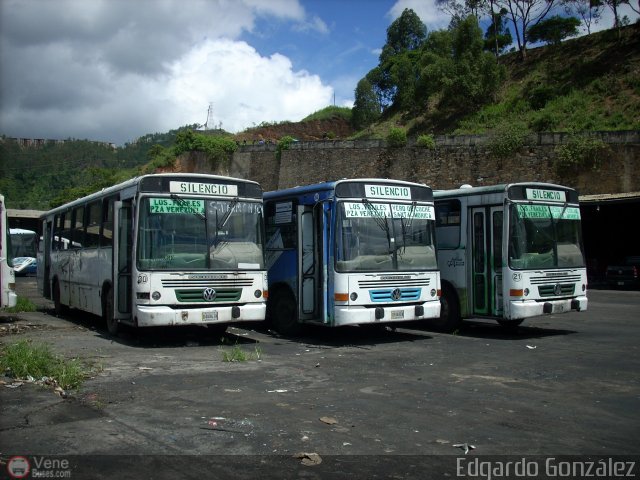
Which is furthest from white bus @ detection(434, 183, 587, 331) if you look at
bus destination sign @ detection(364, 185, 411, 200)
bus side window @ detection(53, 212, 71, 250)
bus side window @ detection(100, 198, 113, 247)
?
bus side window @ detection(53, 212, 71, 250)

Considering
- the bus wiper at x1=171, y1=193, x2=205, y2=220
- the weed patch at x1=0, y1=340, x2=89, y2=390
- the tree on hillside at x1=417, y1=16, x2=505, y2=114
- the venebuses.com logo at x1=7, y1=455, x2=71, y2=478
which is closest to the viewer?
the venebuses.com logo at x1=7, y1=455, x2=71, y2=478

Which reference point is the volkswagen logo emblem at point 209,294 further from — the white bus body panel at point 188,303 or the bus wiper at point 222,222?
the bus wiper at point 222,222

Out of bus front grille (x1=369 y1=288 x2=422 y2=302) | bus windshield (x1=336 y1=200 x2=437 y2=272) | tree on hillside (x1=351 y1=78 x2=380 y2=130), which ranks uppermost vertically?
tree on hillside (x1=351 y1=78 x2=380 y2=130)

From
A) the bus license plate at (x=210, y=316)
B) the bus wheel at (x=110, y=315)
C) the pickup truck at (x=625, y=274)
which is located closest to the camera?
the bus license plate at (x=210, y=316)

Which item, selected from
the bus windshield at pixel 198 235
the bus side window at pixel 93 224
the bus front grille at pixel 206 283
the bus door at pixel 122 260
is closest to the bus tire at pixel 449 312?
the bus windshield at pixel 198 235

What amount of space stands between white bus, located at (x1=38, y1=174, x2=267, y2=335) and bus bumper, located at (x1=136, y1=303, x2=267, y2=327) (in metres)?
0.02

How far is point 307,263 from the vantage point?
12328mm

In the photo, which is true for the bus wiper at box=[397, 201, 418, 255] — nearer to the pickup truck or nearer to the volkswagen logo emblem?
the volkswagen logo emblem

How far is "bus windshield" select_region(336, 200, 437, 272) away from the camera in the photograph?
11.5 meters

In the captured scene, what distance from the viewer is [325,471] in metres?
4.96

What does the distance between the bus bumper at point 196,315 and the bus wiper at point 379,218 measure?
2.61 m

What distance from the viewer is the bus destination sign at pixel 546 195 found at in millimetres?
12805

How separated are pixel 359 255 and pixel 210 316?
2.82m

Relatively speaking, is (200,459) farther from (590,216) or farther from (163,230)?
(590,216)
